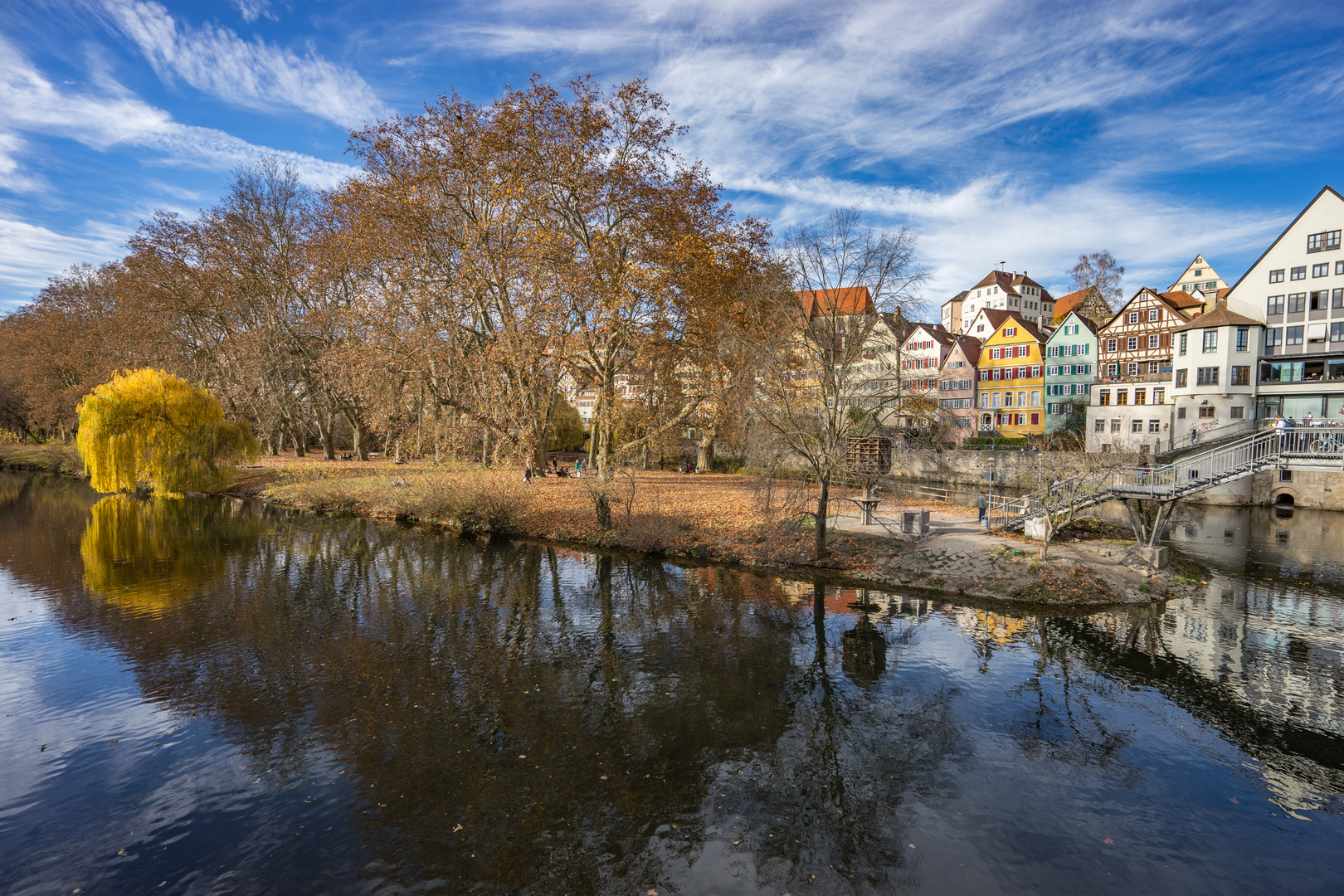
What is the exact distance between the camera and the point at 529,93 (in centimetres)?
2717

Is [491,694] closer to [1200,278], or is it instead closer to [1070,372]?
[1070,372]

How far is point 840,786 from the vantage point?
30.2 feet

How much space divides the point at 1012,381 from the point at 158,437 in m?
69.3

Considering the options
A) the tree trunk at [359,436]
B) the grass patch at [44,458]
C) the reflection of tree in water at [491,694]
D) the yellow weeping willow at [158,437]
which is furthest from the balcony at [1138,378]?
the grass patch at [44,458]

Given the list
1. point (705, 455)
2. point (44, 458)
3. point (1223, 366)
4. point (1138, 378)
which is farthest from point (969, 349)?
point (44, 458)

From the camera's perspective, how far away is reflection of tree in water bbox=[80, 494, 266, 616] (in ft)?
61.0

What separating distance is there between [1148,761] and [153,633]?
19.8 metres

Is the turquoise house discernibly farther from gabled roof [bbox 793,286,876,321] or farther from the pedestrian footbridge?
gabled roof [bbox 793,286,876,321]

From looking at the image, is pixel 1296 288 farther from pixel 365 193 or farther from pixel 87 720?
pixel 87 720

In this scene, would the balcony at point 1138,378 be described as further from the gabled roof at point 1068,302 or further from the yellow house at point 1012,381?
the gabled roof at point 1068,302

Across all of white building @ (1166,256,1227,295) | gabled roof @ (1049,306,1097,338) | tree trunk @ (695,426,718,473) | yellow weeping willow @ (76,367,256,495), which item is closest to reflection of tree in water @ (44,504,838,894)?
yellow weeping willow @ (76,367,256,495)

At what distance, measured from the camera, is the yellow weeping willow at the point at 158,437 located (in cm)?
3394

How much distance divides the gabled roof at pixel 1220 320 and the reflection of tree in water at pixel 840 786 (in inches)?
1960

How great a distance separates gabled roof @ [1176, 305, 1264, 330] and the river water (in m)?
36.1
